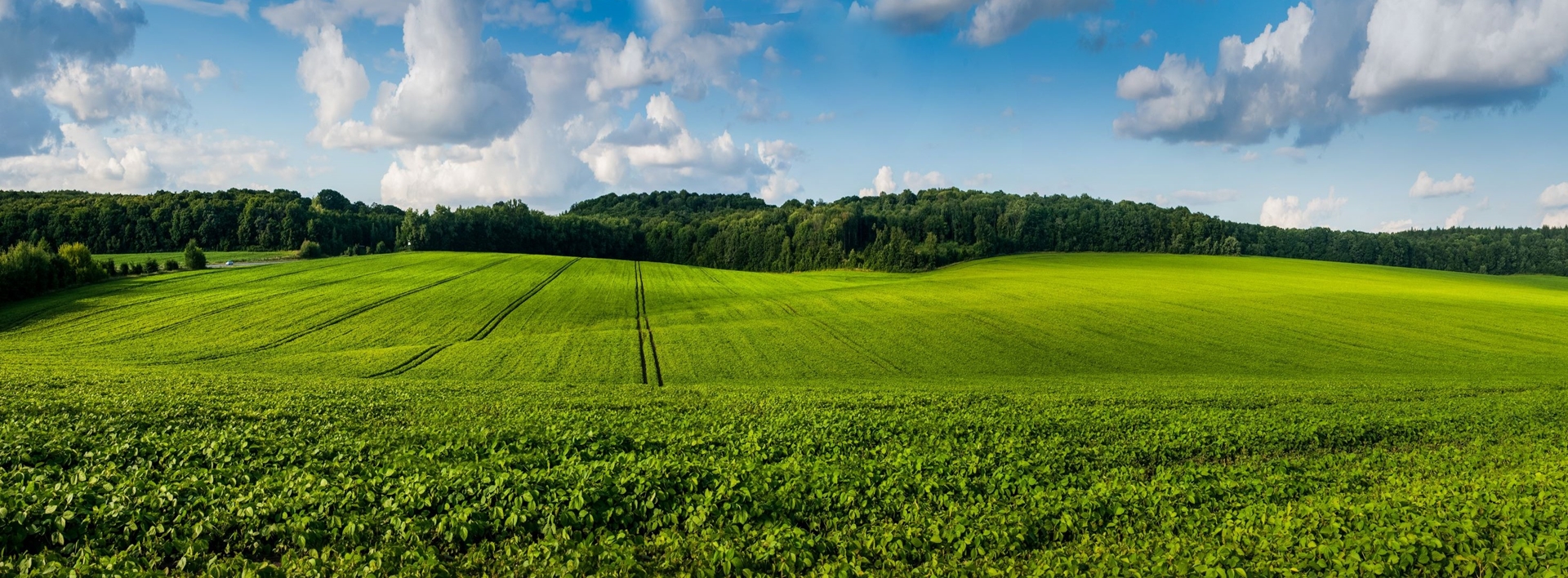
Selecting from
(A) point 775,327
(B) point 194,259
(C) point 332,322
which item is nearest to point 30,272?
(B) point 194,259

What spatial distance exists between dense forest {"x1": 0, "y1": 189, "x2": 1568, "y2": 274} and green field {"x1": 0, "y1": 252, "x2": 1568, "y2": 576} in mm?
100055

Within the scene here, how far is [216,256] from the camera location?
112500 mm

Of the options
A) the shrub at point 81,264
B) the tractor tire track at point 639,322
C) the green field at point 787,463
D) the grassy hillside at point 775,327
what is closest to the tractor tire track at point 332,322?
the grassy hillside at point 775,327

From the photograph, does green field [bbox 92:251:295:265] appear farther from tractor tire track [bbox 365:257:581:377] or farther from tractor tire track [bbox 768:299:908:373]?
tractor tire track [bbox 768:299:908:373]

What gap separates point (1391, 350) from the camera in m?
46.8

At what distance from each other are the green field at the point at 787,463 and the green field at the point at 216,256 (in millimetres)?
71109

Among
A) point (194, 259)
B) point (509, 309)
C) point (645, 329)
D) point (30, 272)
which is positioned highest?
point (194, 259)

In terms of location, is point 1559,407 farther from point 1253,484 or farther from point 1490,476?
point 1253,484

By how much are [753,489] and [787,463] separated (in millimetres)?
2131

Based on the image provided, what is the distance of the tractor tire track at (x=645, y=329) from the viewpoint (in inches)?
1628

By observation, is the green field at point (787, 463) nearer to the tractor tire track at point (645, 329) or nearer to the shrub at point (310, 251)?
the tractor tire track at point (645, 329)

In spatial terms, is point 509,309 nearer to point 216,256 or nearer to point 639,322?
point 639,322

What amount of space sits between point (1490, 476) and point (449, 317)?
64.3 metres

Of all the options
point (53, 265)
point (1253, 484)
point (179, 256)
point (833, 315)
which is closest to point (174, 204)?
point (179, 256)
